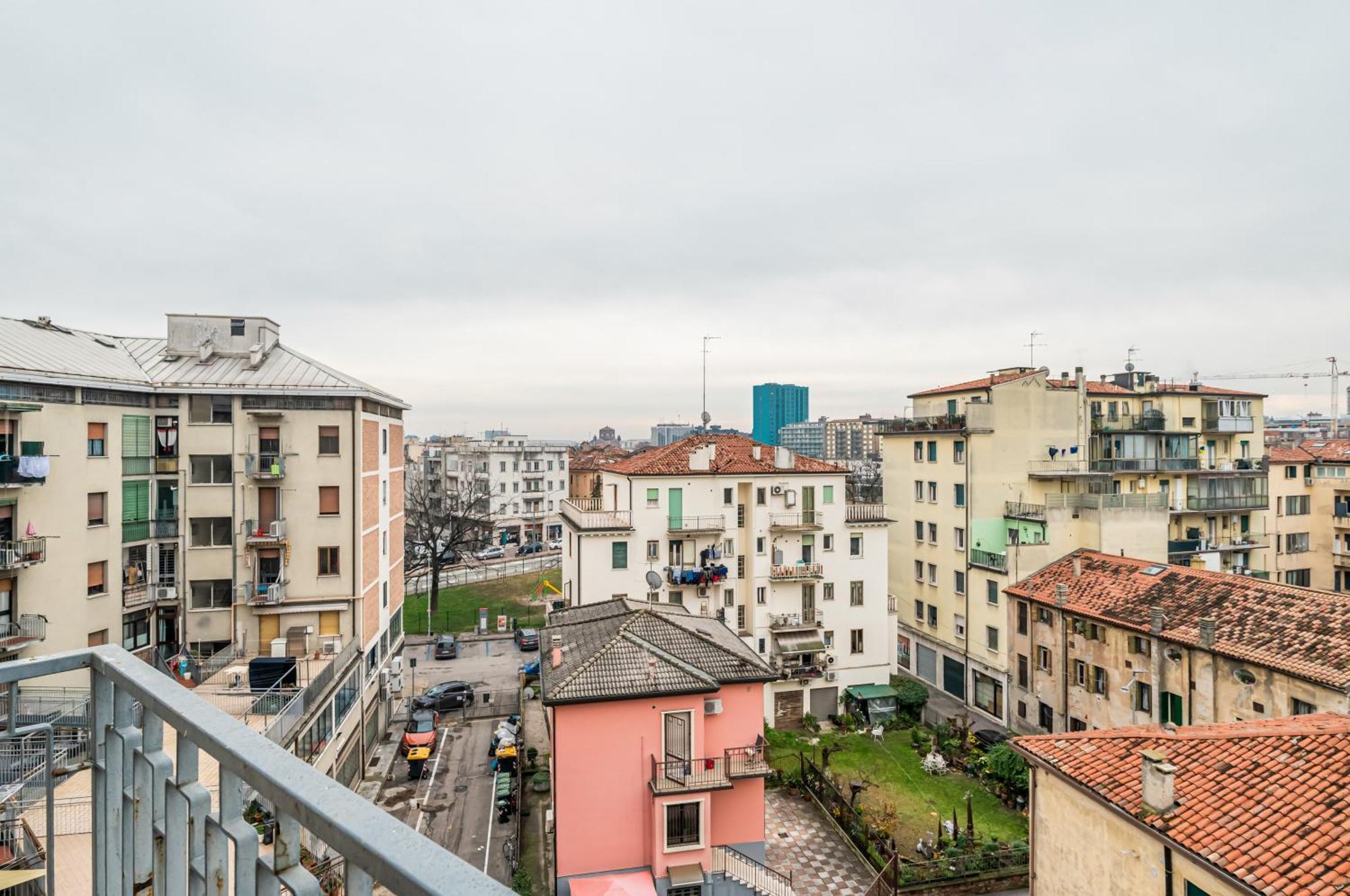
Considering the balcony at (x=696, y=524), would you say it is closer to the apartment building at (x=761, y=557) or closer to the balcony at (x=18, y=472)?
the apartment building at (x=761, y=557)

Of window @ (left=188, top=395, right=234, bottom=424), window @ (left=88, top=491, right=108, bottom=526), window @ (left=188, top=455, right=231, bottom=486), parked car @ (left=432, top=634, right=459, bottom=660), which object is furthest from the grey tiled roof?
parked car @ (left=432, top=634, right=459, bottom=660)

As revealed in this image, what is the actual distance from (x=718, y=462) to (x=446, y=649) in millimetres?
17932

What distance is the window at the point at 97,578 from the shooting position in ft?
69.2

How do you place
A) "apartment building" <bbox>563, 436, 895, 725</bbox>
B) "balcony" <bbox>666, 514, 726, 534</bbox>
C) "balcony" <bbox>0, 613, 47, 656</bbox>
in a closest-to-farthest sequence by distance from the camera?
"balcony" <bbox>0, 613, 47, 656</bbox> → "apartment building" <bbox>563, 436, 895, 725</bbox> → "balcony" <bbox>666, 514, 726, 534</bbox>

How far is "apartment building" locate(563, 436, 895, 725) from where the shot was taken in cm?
2842

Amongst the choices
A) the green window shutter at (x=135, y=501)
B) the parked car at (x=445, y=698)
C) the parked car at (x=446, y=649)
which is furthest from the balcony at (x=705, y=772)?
the parked car at (x=446, y=649)

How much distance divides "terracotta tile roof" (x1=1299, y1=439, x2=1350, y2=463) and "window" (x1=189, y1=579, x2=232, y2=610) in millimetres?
52921

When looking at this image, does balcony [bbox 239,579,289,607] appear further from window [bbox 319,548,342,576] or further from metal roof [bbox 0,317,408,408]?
metal roof [bbox 0,317,408,408]

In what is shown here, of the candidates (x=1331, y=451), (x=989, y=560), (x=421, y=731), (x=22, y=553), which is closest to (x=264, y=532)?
(x=22, y=553)

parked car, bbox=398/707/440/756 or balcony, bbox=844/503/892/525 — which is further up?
balcony, bbox=844/503/892/525

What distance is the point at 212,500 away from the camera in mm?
23391

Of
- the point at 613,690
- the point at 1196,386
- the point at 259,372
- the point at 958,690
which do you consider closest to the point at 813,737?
the point at 958,690

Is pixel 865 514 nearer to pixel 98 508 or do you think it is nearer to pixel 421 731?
pixel 421 731

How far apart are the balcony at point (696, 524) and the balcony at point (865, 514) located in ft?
18.0
